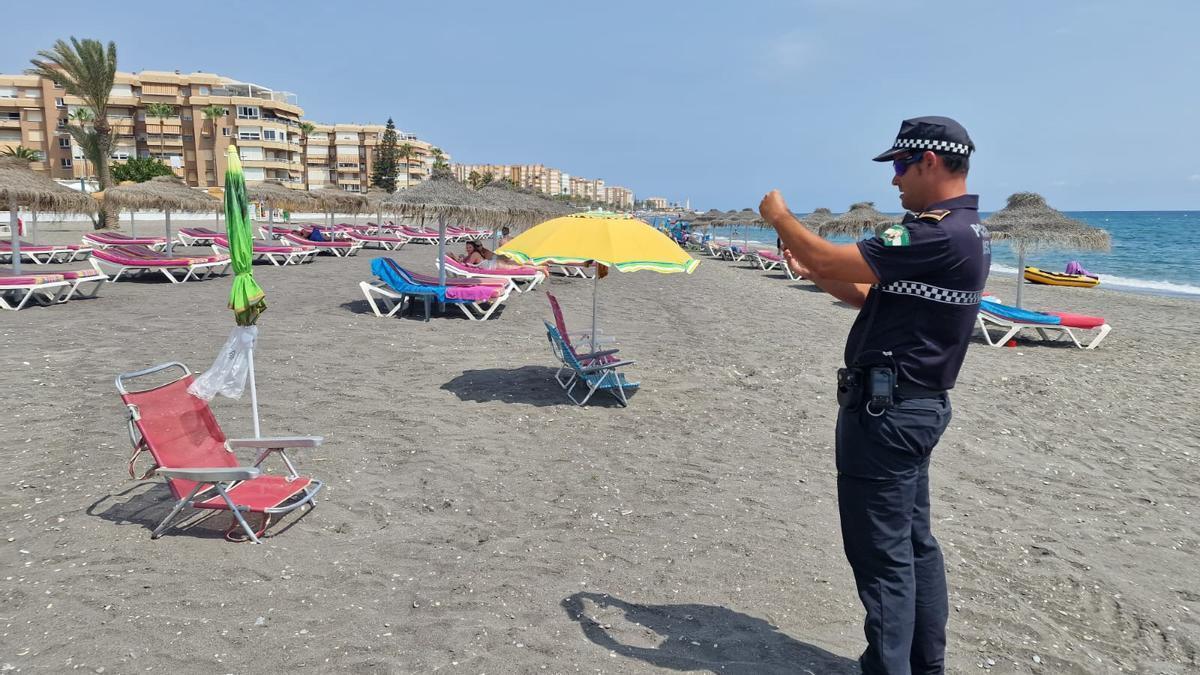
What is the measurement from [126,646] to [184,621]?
226 mm

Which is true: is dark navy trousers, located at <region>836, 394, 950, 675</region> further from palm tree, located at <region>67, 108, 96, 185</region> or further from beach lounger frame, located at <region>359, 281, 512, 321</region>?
palm tree, located at <region>67, 108, 96, 185</region>

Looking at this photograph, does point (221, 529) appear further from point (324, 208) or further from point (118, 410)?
point (324, 208)

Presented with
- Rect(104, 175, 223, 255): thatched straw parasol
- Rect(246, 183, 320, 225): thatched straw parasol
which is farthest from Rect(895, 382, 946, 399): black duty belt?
Rect(246, 183, 320, 225): thatched straw parasol

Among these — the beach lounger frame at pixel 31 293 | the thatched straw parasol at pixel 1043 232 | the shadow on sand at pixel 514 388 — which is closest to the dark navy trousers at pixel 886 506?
the shadow on sand at pixel 514 388

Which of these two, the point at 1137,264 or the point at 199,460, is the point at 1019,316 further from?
the point at 1137,264

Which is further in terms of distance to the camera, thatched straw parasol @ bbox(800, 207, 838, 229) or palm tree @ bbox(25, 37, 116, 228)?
palm tree @ bbox(25, 37, 116, 228)

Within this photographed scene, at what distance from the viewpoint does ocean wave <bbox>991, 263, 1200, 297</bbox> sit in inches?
957

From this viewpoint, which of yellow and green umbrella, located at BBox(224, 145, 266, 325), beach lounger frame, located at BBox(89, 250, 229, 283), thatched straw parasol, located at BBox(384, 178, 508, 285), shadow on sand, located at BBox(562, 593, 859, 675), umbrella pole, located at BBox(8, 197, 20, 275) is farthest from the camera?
beach lounger frame, located at BBox(89, 250, 229, 283)

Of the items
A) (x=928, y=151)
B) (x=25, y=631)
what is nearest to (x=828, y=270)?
(x=928, y=151)

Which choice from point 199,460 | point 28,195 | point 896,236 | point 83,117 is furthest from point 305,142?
point 896,236

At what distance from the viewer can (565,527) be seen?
13.6 feet

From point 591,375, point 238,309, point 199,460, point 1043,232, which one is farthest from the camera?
point 1043,232

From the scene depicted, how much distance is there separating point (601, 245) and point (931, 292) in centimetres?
401

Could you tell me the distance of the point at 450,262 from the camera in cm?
1416
